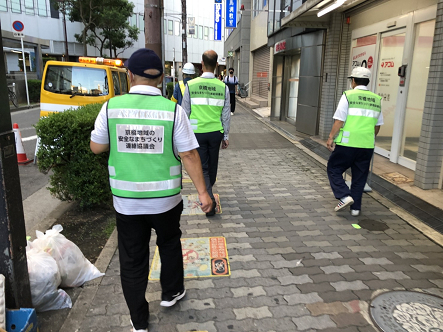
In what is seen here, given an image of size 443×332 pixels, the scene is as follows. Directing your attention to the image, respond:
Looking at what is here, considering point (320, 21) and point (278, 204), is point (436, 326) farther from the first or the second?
point (320, 21)

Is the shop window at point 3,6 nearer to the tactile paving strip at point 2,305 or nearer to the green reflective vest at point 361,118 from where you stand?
the green reflective vest at point 361,118

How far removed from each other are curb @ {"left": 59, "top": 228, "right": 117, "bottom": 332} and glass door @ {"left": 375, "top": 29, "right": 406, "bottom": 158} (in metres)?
6.09

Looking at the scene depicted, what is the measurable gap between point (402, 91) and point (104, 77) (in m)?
6.67

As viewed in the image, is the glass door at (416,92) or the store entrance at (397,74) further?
the store entrance at (397,74)

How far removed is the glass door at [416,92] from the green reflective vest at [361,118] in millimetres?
2566

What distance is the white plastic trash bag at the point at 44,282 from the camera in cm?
267

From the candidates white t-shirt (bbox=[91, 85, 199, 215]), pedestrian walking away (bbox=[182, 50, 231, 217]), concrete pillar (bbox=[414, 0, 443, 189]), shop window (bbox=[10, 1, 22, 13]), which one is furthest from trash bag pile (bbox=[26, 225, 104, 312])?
shop window (bbox=[10, 1, 22, 13])

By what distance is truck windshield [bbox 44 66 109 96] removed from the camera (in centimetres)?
876

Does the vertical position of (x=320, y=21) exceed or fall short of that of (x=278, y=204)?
it exceeds it

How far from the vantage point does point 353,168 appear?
15.6 feet

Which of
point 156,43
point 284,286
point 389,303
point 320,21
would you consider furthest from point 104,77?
point 389,303

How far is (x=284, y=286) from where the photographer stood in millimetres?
3131

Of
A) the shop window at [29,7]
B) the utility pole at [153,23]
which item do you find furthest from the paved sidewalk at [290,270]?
the shop window at [29,7]

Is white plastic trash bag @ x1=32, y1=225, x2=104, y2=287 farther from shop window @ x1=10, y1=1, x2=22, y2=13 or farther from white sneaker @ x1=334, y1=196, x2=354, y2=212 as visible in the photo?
shop window @ x1=10, y1=1, x2=22, y2=13
